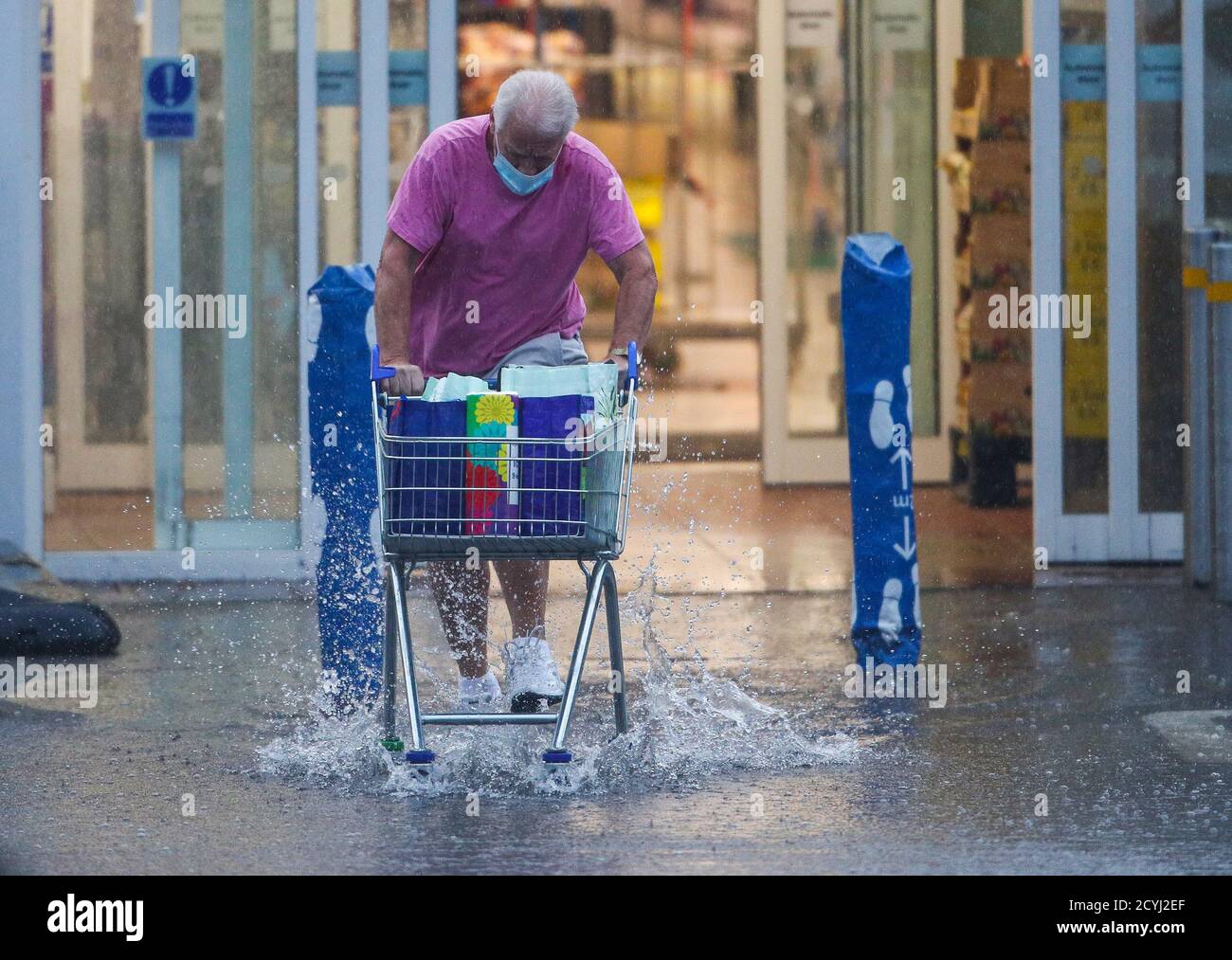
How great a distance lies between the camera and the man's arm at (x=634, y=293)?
5809 millimetres

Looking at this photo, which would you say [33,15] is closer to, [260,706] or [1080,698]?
[260,706]

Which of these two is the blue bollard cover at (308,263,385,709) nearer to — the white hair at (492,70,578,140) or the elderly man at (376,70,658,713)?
the elderly man at (376,70,658,713)

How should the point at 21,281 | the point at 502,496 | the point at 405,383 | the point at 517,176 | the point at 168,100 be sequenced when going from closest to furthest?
the point at 502,496
the point at 405,383
the point at 517,176
the point at 21,281
the point at 168,100

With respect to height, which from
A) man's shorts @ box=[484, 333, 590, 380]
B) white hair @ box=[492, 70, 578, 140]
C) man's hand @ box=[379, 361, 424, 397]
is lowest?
man's hand @ box=[379, 361, 424, 397]

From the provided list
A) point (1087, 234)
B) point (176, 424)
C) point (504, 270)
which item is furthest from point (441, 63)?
point (504, 270)

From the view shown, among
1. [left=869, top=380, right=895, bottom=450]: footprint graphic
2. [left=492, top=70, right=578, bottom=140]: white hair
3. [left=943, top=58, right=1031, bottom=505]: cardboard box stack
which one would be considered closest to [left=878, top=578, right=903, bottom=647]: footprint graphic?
[left=869, top=380, right=895, bottom=450]: footprint graphic

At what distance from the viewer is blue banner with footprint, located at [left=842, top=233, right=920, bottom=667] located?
6.65m

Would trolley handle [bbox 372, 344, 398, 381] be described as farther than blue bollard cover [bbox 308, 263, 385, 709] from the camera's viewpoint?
No

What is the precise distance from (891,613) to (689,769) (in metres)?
1.34

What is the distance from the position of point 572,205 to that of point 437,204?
1.20 ft

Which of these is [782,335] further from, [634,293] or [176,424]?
[634,293]

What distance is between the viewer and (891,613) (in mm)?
6727

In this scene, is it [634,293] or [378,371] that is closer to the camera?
[378,371]

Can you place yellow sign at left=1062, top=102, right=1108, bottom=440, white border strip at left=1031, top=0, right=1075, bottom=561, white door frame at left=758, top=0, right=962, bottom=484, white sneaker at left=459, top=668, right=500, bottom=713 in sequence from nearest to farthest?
white sneaker at left=459, top=668, right=500, bottom=713 < white border strip at left=1031, top=0, right=1075, bottom=561 < yellow sign at left=1062, top=102, right=1108, bottom=440 < white door frame at left=758, top=0, right=962, bottom=484
